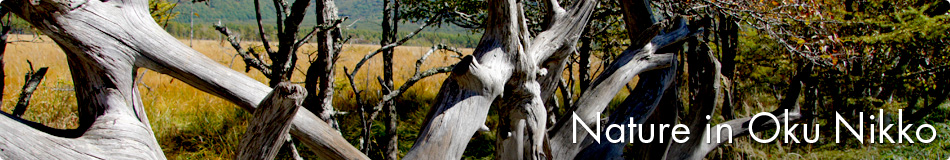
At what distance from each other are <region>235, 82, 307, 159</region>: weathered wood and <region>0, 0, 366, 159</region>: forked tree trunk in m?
0.10

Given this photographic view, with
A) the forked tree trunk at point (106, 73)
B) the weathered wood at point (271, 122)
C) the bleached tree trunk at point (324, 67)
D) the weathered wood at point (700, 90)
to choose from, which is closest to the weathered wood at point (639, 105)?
the weathered wood at point (700, 90)

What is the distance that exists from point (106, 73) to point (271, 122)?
0.35 meters

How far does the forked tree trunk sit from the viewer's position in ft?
3.58

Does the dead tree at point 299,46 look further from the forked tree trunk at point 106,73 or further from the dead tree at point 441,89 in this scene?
the forked tree trunk at point 106,73

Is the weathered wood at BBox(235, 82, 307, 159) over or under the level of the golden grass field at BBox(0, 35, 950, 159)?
over

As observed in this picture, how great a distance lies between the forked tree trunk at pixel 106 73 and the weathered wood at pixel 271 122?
10 centimetres

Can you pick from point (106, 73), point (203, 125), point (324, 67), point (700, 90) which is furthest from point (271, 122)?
point (203, 125)

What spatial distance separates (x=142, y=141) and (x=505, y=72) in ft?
3.36

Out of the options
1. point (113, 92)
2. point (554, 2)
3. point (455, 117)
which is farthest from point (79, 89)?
point (554, 2)

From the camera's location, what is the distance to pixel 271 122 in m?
1.25

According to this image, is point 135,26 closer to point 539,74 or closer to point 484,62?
point 484,62

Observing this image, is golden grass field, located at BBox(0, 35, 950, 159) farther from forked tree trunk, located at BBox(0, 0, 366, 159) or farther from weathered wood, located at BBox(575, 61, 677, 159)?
forked tree trunk, located at BBox(0, 0, 366, 159)

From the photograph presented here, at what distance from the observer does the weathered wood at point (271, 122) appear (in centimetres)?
118

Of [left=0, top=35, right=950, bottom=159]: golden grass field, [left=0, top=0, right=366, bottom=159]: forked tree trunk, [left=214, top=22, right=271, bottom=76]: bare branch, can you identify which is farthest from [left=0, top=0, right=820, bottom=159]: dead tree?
[left=0, top=35, right=950, bottom=159]: golden grass field
